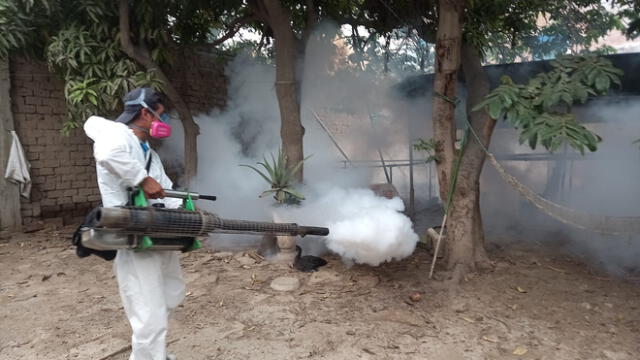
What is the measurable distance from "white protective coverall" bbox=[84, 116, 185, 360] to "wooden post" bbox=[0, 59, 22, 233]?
536 centimetres

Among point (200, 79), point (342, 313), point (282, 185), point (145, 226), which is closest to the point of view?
point (145, 226)

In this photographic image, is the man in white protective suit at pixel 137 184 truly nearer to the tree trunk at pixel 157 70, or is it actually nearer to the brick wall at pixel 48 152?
the tree trunk at pixel 157 70

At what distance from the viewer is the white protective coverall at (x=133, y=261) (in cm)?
256

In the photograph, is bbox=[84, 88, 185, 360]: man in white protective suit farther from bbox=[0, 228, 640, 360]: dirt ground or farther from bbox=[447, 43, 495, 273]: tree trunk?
bbox=[447, 43, 495, 273]: tree trunk

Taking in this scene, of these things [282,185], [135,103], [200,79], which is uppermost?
[200,79]

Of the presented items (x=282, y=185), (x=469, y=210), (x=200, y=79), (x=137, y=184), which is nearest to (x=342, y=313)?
(x=282, y=185)

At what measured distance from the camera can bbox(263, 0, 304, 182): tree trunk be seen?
597 cm

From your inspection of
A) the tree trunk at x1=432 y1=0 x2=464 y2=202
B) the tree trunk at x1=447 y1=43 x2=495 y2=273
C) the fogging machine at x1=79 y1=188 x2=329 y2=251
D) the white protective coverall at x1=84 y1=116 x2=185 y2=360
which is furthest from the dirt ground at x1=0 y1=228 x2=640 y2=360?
the tree trunk at x1=432 y1=0 x2=464 y2=202

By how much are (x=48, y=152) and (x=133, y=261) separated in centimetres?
572

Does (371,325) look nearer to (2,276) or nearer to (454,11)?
(454,11)

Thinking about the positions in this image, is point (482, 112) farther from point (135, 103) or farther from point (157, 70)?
point (157, 70)

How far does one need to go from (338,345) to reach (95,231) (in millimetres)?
2123

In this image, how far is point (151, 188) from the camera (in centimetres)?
265

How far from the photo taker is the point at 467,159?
5.16 meters
